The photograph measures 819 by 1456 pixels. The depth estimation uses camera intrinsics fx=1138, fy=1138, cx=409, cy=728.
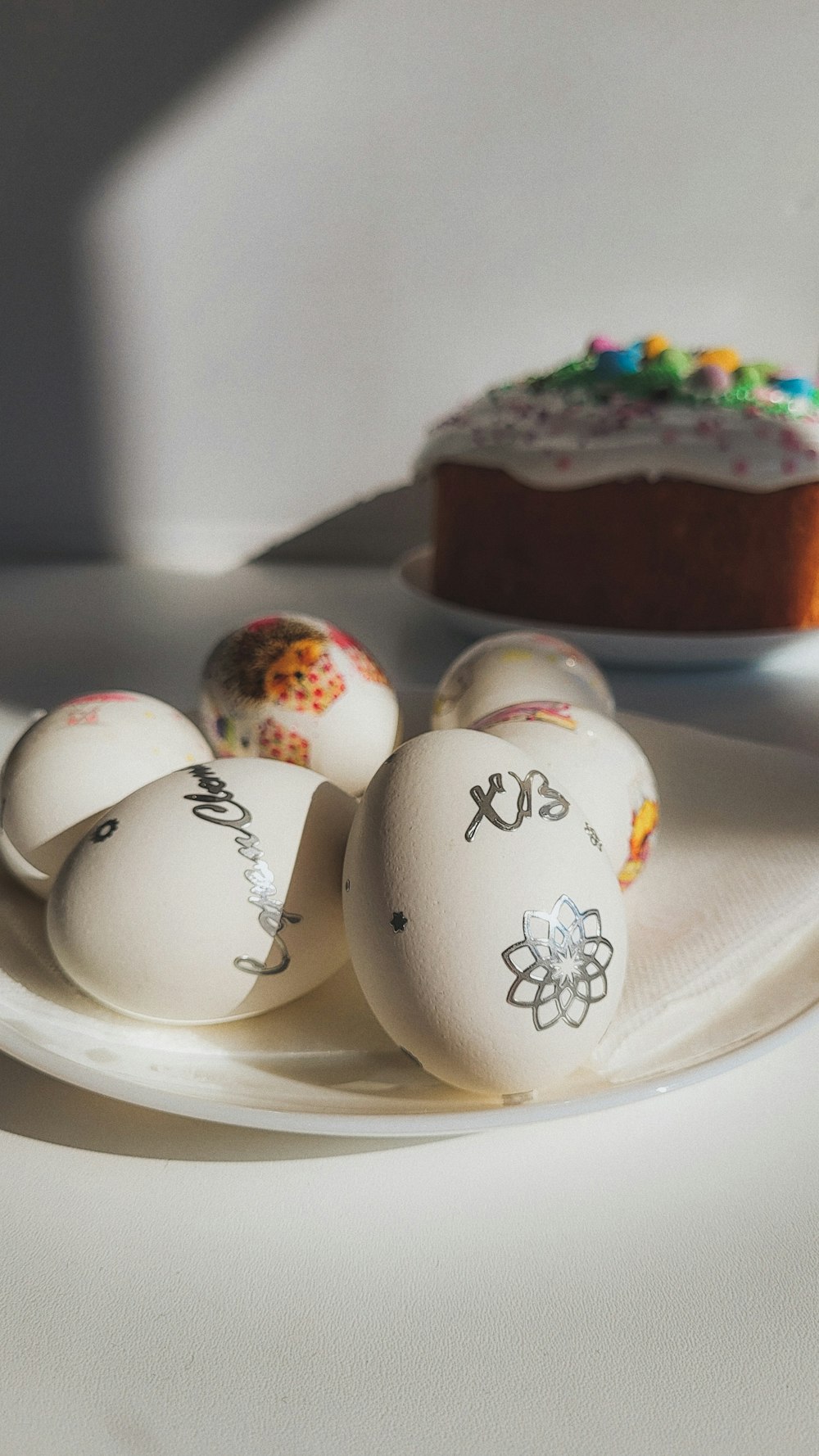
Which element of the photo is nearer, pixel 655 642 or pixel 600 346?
pixel 655 642

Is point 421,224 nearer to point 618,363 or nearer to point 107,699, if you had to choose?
point 618,363

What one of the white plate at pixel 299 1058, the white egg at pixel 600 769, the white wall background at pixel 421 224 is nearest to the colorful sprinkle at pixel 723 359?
the white wall background at pixel 421 224

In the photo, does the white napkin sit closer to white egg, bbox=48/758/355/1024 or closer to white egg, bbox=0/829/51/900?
white egg, bbox=48/758/355/1024

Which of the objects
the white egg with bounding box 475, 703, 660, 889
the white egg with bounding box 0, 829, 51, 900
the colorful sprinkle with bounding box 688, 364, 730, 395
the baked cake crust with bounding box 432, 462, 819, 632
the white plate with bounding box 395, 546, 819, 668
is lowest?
the white plate with bounding box 395, 546, 819, 668

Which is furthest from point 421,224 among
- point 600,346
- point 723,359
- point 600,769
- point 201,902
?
point 201,902

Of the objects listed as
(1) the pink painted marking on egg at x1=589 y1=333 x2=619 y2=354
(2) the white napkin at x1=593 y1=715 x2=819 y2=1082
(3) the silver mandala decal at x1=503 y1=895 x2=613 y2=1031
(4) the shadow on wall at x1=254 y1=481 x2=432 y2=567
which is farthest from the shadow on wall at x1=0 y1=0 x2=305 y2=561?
(3) the silver mandala decal at x1=503 y1=895 x2=613 y2=1031

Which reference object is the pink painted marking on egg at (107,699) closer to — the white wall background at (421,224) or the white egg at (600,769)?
the white egg at (600,769)
